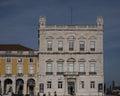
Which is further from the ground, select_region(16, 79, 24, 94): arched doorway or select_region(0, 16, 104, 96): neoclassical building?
select_region(0, 16, 104, 96): neoclassical building

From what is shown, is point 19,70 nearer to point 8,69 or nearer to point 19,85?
point 8,69

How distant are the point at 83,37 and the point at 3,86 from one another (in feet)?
61.7

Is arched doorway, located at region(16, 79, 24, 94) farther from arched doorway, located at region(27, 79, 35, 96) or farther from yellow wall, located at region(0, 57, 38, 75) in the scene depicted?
yellow wall, located at region(0, 57, 38, 75)

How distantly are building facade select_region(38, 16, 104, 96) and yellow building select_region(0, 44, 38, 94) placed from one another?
372 cm

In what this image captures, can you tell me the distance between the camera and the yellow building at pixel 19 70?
74.9 meters

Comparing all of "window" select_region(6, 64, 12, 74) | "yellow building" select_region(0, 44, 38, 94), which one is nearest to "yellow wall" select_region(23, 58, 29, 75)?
"yellow building" select_region(0, 44, 38, 94)

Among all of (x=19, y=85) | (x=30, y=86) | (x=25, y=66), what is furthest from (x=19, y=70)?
(x=30, y=86)

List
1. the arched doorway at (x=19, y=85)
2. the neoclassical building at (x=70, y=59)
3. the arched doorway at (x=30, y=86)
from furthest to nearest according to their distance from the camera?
1. the arched doorway at (x=19, y=85)
2. the arched doorway at (x=30, y=86)
3. the neoclassical building at (x=70, y=59)

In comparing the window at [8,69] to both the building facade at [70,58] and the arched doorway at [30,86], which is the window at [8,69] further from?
the building facade at [70,58]

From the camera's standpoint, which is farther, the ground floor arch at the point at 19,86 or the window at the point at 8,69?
the ground floor arch at the point at 19,86

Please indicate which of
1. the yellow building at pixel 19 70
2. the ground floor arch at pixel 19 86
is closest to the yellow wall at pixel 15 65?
the yellow building at pixel 19 70

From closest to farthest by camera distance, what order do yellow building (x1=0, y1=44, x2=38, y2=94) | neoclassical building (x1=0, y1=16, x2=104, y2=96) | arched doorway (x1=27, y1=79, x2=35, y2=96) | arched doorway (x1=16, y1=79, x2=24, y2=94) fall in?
neoclassical building (x1=0, y1=16, x2=104, y2=96) → yellow building (x1=0, y1=44, x2=38, y2=94) → arched doorway (x1=27, y1=79, x2=35, y2=96) → arched doorway (x1=16, y1=79, x2=24, y2=94)

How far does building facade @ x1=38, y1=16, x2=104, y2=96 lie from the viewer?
71.5 metres

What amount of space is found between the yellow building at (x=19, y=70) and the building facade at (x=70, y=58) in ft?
12.2
